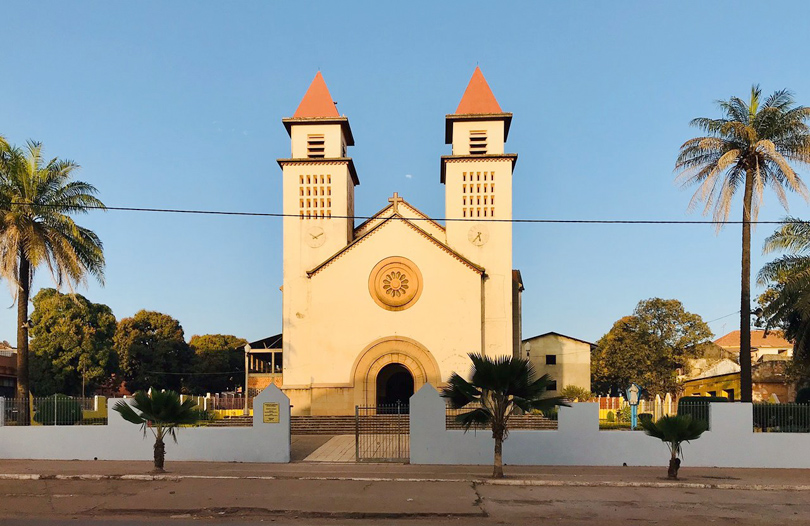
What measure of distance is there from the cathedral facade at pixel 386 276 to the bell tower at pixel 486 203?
0.16 ft

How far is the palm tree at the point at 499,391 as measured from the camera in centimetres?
1658

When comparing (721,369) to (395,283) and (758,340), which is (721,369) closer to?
(758,340)

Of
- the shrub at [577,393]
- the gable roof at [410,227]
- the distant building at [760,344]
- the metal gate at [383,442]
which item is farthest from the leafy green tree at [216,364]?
the distant building at [760,344]

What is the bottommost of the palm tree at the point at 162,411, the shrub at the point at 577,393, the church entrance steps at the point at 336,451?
the shrub at the point at 577,393

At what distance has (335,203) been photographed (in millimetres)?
35438

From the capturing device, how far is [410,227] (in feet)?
114

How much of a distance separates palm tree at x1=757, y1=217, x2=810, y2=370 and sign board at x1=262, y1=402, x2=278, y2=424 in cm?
1678

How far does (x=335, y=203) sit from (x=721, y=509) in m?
24.8

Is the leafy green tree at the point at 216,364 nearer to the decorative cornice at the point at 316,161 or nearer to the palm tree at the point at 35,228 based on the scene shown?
the decorative cornice at the point at 316,161

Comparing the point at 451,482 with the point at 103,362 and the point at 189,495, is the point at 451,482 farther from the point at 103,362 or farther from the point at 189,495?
the point at 103,362

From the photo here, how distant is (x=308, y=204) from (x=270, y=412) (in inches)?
662

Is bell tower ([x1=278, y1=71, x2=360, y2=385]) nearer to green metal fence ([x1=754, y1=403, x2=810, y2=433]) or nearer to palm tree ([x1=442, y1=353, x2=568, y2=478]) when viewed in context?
palm tree ([x1=442, y1=353, x2=568, y2=478])

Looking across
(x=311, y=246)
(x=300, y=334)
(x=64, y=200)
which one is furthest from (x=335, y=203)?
(x=64, y=200)

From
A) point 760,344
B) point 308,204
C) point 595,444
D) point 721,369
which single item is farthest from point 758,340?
point 595,444
